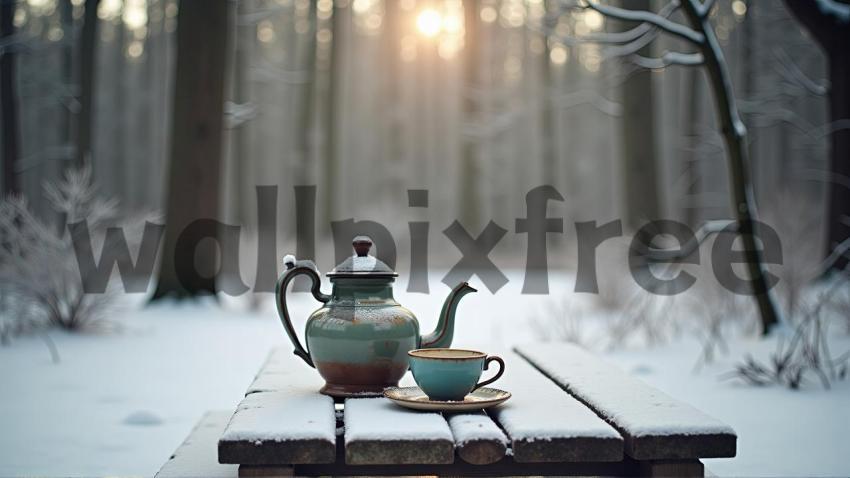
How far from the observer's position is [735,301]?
681cm

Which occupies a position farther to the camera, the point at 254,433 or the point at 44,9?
the point at 44,9

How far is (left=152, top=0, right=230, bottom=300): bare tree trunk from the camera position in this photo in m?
8.16

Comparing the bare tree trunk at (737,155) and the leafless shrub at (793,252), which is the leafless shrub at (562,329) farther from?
the leafless shrub at (793,252)

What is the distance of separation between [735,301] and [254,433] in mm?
5930

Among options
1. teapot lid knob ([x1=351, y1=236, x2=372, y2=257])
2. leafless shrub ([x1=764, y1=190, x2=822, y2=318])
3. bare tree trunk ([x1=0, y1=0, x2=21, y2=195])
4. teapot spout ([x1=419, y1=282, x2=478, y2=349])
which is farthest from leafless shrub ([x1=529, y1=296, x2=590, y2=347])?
bare tree trunk ([x1=0, y1=0, x2=21, y2=195])

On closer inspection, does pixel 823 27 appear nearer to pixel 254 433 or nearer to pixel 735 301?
pixel 735 301

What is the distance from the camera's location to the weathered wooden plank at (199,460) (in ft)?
6.45

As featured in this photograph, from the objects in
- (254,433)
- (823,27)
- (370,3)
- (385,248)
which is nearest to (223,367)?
(254,433)

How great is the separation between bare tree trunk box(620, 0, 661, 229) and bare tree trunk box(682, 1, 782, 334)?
4779mm

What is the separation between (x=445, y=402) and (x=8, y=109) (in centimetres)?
1227

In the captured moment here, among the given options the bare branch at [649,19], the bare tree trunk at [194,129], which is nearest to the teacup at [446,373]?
the bare branch at [649,19]

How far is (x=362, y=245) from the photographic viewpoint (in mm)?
2289

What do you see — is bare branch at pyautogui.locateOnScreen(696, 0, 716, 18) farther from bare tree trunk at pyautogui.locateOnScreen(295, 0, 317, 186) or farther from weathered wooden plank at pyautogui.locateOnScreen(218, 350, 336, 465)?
bare tree trunk at pyautogui.locateOnScreen(295, 0, 317, 186)

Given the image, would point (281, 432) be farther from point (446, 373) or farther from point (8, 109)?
point (8, 109)
